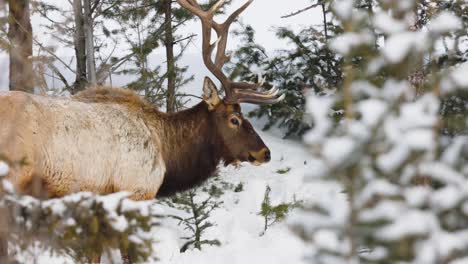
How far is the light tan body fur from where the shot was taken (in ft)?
14.3

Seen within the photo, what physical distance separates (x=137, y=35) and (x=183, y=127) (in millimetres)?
3097

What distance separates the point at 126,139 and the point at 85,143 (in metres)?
0.45

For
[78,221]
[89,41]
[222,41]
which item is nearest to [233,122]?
[222,41]

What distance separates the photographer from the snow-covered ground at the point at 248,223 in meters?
5.71

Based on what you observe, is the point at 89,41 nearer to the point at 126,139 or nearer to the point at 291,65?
the point at 126,139

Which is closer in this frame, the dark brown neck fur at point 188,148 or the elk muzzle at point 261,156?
the dark brown neck fur at point 188,148

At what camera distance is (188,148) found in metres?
6.03

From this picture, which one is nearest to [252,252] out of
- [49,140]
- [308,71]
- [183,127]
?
[183,127]

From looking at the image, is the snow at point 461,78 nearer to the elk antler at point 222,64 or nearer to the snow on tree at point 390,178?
the snow on tree at point 390,178

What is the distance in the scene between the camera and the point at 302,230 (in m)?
1.53

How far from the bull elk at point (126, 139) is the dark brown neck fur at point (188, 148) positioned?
0.03ft

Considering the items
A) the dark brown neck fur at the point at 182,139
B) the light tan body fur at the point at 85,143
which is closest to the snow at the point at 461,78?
the light tan body fur at the point at 85,143

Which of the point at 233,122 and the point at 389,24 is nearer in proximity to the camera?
the point at 389,24

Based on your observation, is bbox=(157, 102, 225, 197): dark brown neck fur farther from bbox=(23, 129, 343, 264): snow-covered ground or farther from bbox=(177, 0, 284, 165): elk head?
bbox=(23, 129, 343, 264): snow-covered ground
